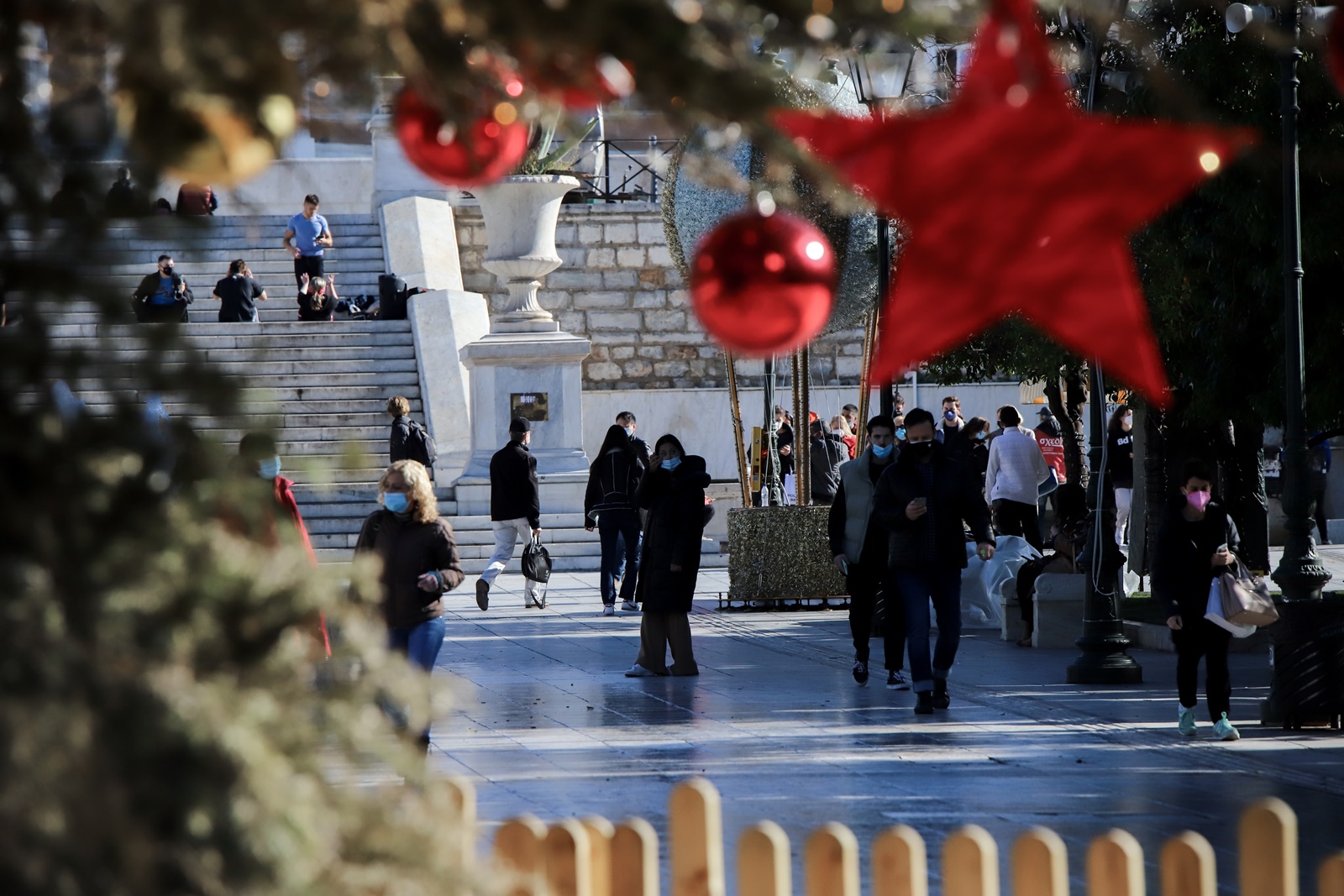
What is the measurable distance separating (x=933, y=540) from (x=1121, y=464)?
1103 cm

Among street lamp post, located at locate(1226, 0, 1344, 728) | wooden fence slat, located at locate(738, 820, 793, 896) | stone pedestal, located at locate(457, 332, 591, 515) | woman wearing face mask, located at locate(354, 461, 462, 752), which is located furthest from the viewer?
stone pedestal, located at locate(457, 332, 591, 515)

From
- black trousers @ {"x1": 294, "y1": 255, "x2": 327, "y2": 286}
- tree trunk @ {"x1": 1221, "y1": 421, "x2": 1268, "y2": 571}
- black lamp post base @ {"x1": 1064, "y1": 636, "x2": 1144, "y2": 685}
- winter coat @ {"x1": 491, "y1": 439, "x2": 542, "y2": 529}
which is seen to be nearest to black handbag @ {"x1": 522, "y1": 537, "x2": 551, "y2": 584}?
winter coat @ {"x1": 491, "y1": 439, "x2": 542, "y2": 529}

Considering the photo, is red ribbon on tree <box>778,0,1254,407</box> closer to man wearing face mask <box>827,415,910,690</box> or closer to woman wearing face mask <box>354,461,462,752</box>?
woman wearing face mask <box>354,461,462,752</box>

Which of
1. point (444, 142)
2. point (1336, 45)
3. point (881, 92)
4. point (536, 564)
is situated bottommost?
point (536, 564)

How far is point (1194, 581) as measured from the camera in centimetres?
914

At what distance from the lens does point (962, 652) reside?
13.1 m

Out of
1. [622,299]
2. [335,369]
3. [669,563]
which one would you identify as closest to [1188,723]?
[669,563]

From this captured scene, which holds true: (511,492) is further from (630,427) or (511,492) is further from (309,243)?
(309,243)

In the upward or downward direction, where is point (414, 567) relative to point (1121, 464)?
downward

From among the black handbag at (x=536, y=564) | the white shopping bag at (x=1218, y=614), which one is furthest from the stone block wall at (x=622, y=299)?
the white shopping bag at (x=1218, y=614)

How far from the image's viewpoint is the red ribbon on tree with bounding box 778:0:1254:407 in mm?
2436

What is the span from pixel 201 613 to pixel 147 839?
0.85ft

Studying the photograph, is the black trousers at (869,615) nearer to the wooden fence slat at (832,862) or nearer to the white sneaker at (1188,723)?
the white sneaker at (1188,723)

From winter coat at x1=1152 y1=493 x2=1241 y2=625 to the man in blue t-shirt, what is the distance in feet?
61.8
